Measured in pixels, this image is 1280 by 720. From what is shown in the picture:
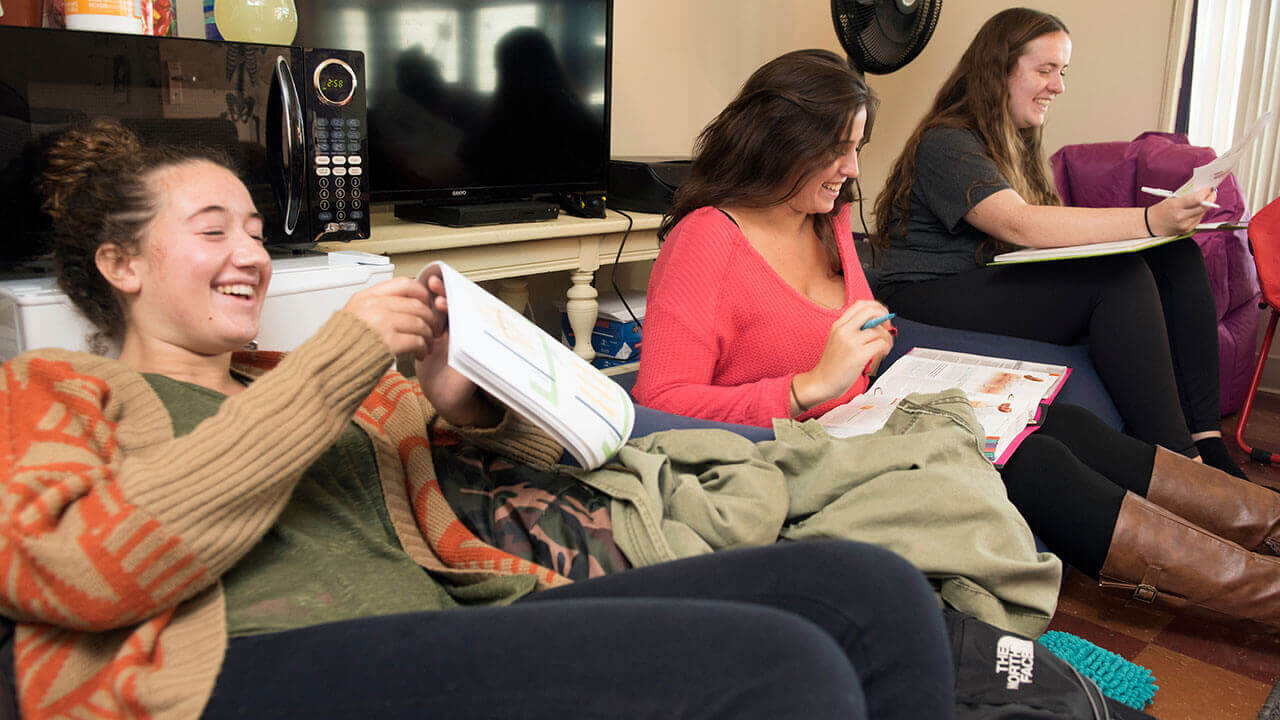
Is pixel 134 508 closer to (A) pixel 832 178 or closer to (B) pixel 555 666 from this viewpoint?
(B) pixel 555 666

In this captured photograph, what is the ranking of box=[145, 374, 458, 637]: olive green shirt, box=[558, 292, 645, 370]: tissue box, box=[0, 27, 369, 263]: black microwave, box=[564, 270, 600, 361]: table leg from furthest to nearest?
box=[558, 292, 645, 370]: tissue box < box=[564, 270, 600, 361]: table leg < box=[0, 27, 369, 263]: black microwave < box=[145, 374, 458, 637]: olive green shirt

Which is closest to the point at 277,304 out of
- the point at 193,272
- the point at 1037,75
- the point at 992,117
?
the point at 193,272

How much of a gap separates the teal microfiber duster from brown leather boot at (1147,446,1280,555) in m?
0.24

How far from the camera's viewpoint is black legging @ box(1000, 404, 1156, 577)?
1.27 meters

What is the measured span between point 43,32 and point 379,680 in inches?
42.3

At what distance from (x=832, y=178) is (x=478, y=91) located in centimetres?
94

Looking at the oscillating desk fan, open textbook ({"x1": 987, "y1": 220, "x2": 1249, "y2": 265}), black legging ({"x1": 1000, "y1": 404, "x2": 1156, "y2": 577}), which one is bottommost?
black legging ({"x1": 1000, "y1": 404, "x2": 1156, "y2": 577})

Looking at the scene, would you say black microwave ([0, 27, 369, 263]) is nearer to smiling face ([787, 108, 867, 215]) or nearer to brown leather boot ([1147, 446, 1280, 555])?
smiling face ([787, 108, 867, 215])

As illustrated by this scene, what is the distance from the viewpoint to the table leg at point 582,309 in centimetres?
222

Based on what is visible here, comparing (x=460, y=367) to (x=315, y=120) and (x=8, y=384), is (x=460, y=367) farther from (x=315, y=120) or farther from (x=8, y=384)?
(x=315, y=120)

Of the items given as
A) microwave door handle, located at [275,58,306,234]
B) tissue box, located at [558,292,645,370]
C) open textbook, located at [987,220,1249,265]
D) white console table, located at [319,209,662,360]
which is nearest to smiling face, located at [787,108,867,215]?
open textbook, located at [987,220,1249,265]

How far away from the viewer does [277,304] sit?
1.25 m

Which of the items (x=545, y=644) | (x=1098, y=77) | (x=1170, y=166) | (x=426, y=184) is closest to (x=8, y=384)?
(x=545, y=644)

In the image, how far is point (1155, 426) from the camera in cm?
175
